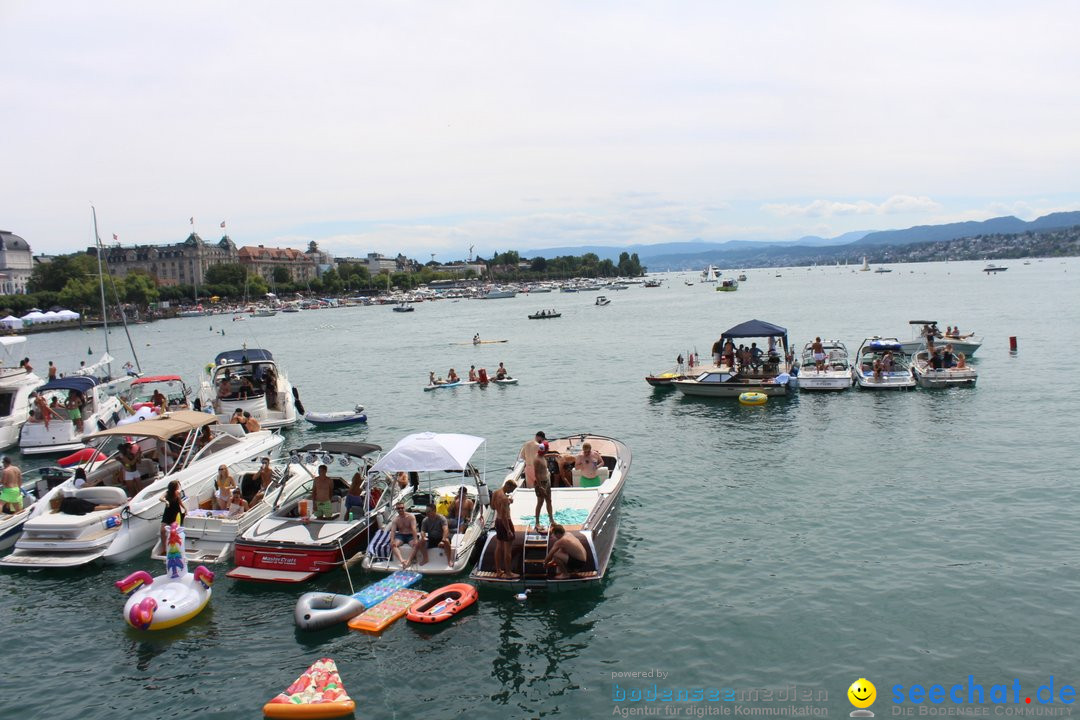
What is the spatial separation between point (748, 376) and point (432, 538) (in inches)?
1020

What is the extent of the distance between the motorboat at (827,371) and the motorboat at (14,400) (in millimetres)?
35760

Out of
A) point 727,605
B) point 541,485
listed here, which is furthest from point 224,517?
point 727,605

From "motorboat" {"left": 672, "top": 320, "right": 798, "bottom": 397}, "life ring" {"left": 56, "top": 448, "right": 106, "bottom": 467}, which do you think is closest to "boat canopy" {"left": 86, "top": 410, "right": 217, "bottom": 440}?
"life ring" {"left": 56, "top": 448, "right": 106, "bottom": 467}

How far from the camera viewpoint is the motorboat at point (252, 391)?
32.0m

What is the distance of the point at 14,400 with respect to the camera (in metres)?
32.4

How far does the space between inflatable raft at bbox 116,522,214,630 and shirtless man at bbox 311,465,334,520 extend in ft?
9.65

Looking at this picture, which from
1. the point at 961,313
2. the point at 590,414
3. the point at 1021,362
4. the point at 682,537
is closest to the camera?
the point at 682,537

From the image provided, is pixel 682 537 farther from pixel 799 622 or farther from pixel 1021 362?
pixel 1021 362

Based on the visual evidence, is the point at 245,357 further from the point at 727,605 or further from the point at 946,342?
the point at 946,342

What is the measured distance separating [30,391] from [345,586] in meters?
25.4

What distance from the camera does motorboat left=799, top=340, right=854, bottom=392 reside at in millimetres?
37062

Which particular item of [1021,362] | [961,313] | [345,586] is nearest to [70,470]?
[345,586]

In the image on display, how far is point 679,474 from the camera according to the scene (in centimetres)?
2438

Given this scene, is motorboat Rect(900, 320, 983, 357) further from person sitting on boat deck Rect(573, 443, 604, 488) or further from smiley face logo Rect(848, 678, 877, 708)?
smiley face logo Rect(848, 678, 877, 708)
